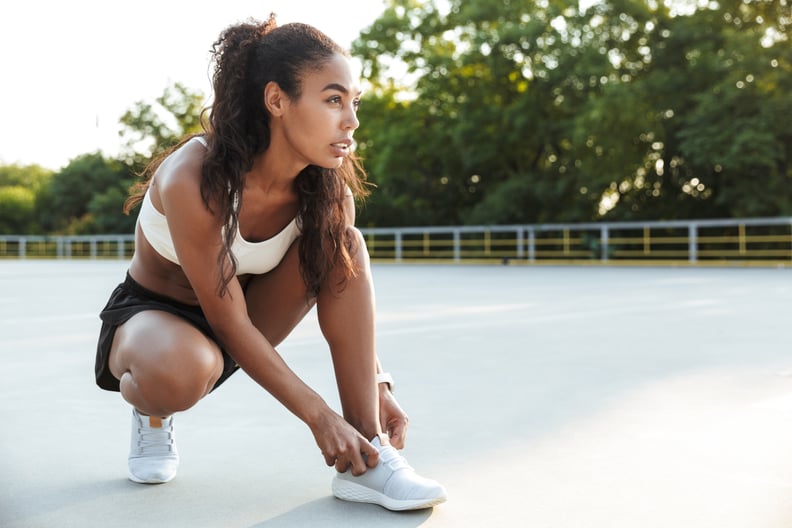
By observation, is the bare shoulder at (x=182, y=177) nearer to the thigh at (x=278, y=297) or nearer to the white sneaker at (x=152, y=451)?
the thigh at (x=278, y=297)

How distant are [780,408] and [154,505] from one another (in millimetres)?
1913

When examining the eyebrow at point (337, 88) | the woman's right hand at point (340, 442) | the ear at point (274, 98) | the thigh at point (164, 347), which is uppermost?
the eyebrow at point (337, 88)

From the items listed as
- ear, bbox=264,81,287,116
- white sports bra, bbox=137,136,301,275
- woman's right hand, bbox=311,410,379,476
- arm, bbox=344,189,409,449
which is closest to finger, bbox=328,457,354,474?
woman's right hand, bbox=311,410,379,476

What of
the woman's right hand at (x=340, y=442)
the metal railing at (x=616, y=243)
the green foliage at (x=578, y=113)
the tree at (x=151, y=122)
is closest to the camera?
the woman's right hand at (x=340, y=442)

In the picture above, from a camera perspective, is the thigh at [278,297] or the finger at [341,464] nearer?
the finger at [341,464]

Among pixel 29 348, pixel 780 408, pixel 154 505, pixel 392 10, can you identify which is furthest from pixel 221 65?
pixel 392 10

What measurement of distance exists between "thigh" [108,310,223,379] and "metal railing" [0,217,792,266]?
14.2m

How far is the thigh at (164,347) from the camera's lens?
5.91ft

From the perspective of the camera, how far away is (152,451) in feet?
6.74

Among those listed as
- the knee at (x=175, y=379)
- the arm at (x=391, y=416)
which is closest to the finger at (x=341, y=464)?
the arm at (x=391, y=416)

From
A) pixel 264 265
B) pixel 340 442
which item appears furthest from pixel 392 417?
pixel 264 265

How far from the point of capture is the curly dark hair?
5.80 feet

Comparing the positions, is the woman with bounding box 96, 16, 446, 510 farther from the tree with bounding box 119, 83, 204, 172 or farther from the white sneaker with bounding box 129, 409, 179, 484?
the tree with bounding box 119, 83, 204, 172

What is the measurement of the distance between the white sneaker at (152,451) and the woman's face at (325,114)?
2.41 feet
